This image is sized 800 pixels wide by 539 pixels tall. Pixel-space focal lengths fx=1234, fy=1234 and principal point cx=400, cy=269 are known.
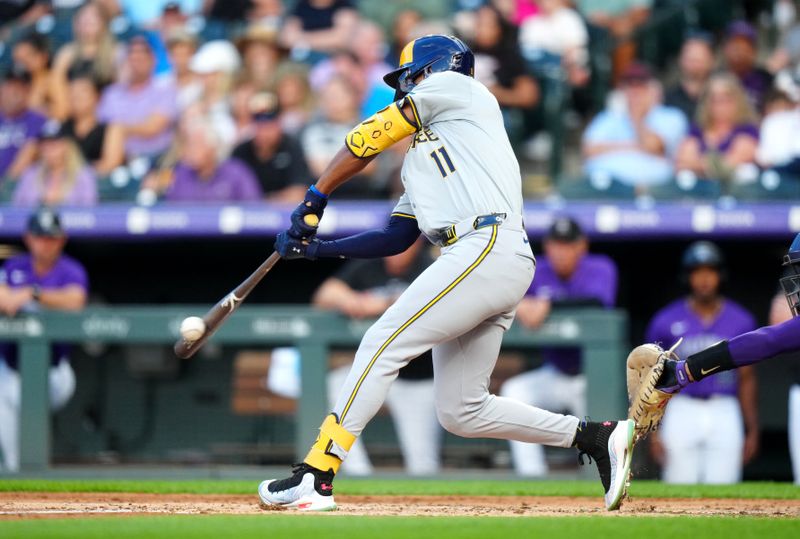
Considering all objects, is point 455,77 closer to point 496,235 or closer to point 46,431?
point 496,235

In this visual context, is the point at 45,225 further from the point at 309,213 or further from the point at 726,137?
the point at 726,137

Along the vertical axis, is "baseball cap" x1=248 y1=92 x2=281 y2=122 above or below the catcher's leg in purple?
above

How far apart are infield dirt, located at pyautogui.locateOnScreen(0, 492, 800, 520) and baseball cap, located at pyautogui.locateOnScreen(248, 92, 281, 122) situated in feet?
11.6

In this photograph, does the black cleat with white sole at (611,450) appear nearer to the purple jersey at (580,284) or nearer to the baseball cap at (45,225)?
the purple jersey at (580,284)

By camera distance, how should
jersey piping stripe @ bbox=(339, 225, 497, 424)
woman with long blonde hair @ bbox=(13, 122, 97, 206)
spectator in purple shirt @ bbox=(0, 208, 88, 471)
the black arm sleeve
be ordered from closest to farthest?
jersey piping stripe @ bbox=(339, 225, 497, 424) < the black arm sleeve < spectator in purple shirt @ bbox=(0, 208, 88, 471) < woman with long blonde hair @ bbox=(13, 122, 97, 206)

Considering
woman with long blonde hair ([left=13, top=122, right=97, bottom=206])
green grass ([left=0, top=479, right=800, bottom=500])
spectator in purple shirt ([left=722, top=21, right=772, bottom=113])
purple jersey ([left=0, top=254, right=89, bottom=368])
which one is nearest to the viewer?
green grass ([left=0, top=479, right=800, bottom=500])

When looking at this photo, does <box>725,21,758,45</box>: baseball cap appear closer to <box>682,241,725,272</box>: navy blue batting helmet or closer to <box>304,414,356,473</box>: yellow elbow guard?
<box>682,241,725,272</box>: navy blue batting helmet

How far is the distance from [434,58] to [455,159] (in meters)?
0.43

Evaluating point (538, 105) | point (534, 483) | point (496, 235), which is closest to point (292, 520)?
point (496, 235)

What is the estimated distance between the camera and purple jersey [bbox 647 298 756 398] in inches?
273

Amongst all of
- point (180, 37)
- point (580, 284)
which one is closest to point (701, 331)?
point (580, 284)

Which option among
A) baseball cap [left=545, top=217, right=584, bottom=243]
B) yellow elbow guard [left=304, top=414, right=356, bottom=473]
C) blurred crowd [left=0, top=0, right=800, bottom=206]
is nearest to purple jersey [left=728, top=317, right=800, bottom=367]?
yellow elbow guard [left=304, top=414, right=356, bottom=473]

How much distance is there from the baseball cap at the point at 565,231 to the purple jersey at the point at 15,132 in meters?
4.04

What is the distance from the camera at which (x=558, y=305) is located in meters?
6.97
